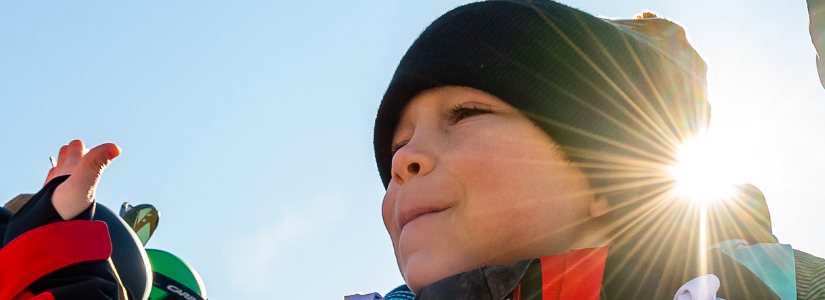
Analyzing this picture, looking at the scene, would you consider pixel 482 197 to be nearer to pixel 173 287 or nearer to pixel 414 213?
pixel 414 213

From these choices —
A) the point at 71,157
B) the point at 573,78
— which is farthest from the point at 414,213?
the point at 71,157

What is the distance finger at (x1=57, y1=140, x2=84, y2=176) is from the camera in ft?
7.03

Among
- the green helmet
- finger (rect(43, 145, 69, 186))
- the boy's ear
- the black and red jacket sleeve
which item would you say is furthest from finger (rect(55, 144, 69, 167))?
the green helmet

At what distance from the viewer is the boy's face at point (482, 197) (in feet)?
5.47

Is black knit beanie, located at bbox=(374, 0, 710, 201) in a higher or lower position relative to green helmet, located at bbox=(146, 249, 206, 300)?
lower

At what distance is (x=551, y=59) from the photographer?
2.11 metres

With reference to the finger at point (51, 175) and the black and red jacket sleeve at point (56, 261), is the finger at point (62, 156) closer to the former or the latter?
the finger at point (51, 175)

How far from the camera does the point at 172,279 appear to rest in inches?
173

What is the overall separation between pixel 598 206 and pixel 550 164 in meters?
0.16

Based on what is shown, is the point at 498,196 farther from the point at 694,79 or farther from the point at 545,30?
the point at 694,79

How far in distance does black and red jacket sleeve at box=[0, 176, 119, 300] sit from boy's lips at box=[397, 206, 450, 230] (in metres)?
0.78

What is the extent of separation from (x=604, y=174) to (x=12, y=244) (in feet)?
5.07

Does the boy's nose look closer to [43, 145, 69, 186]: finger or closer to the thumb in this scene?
the thumb

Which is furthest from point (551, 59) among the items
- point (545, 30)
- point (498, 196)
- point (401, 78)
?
point (498, 196)
